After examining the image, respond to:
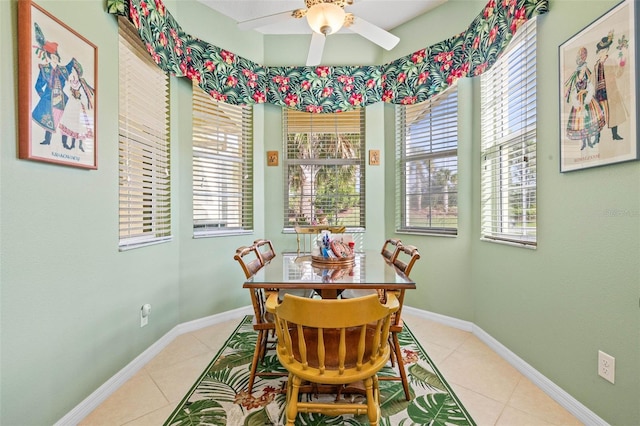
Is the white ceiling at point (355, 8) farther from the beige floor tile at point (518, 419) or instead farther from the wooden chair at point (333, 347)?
the beige floor tile at point (518, 419)

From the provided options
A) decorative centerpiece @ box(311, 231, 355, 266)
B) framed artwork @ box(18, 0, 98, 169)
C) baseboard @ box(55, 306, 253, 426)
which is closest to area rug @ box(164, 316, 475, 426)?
baseboard @ box(55, 306, 253, 426)

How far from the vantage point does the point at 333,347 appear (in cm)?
138

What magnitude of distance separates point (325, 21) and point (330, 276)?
1651mm

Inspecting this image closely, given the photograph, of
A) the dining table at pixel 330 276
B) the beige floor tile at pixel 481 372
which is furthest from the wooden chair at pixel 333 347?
the beige floor tile at pixel 481 372

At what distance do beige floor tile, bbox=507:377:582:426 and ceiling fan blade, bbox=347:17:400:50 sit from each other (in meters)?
2.53

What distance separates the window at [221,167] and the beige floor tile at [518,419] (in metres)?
2.56

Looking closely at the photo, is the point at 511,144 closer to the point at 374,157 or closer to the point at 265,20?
the point at 374,157

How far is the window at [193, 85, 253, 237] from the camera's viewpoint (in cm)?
272

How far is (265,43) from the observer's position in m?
3.12

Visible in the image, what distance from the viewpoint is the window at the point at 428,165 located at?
8.93ft

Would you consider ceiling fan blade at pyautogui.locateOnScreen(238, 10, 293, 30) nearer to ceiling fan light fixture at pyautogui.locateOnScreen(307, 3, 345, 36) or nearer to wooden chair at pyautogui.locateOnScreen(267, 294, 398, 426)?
ceiling fan light fixture at pyautogui.locateOnScreen(307, 3, 345, 36)

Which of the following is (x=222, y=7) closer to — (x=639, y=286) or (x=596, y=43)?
(x=596, y=43)

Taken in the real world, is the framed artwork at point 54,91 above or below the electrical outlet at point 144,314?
above

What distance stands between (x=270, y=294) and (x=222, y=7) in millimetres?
2844
